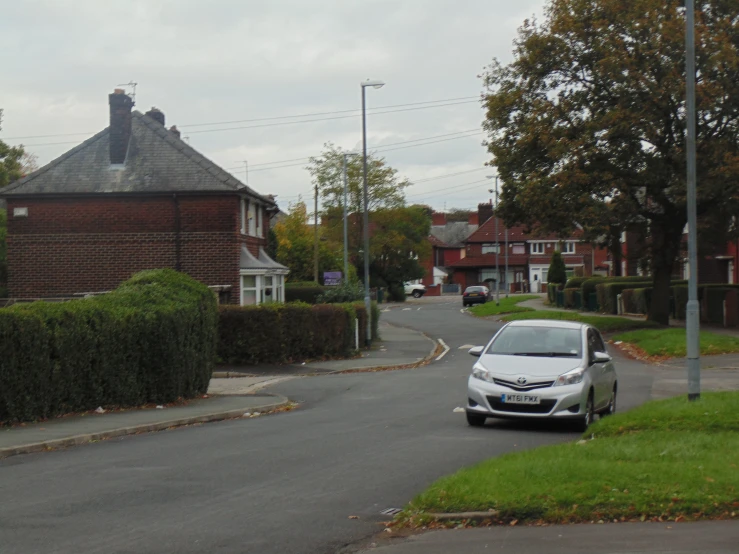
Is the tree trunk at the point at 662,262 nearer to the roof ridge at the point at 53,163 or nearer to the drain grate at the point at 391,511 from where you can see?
the roof ridge at the point at 53,163

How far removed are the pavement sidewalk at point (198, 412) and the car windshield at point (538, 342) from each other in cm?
509

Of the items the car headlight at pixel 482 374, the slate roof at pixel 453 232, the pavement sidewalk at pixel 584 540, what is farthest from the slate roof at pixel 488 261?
the pavement sidewalk at pixel 584 540

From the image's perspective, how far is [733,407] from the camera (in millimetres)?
12953

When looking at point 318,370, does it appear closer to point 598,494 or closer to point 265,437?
Answer: point 265,437

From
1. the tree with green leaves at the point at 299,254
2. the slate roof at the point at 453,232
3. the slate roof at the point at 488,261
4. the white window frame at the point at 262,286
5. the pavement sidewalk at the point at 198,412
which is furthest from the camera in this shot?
the slate roof at the point at 453,232

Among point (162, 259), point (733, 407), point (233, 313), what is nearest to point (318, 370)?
point (233, 313)

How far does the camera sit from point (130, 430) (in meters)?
14.8

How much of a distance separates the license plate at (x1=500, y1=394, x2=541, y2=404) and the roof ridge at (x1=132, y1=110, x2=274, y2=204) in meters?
22.4

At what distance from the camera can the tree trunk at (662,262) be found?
38875 mm

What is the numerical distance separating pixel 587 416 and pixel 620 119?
22.7m

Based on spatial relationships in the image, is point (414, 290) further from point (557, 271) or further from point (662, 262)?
point (662, 262)

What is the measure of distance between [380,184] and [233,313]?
207 feet

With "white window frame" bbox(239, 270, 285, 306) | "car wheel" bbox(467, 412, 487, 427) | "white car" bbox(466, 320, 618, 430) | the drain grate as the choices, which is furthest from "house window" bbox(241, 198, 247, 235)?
the drain grate

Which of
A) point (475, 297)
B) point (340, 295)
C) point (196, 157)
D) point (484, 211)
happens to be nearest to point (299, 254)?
point (475, 297)
